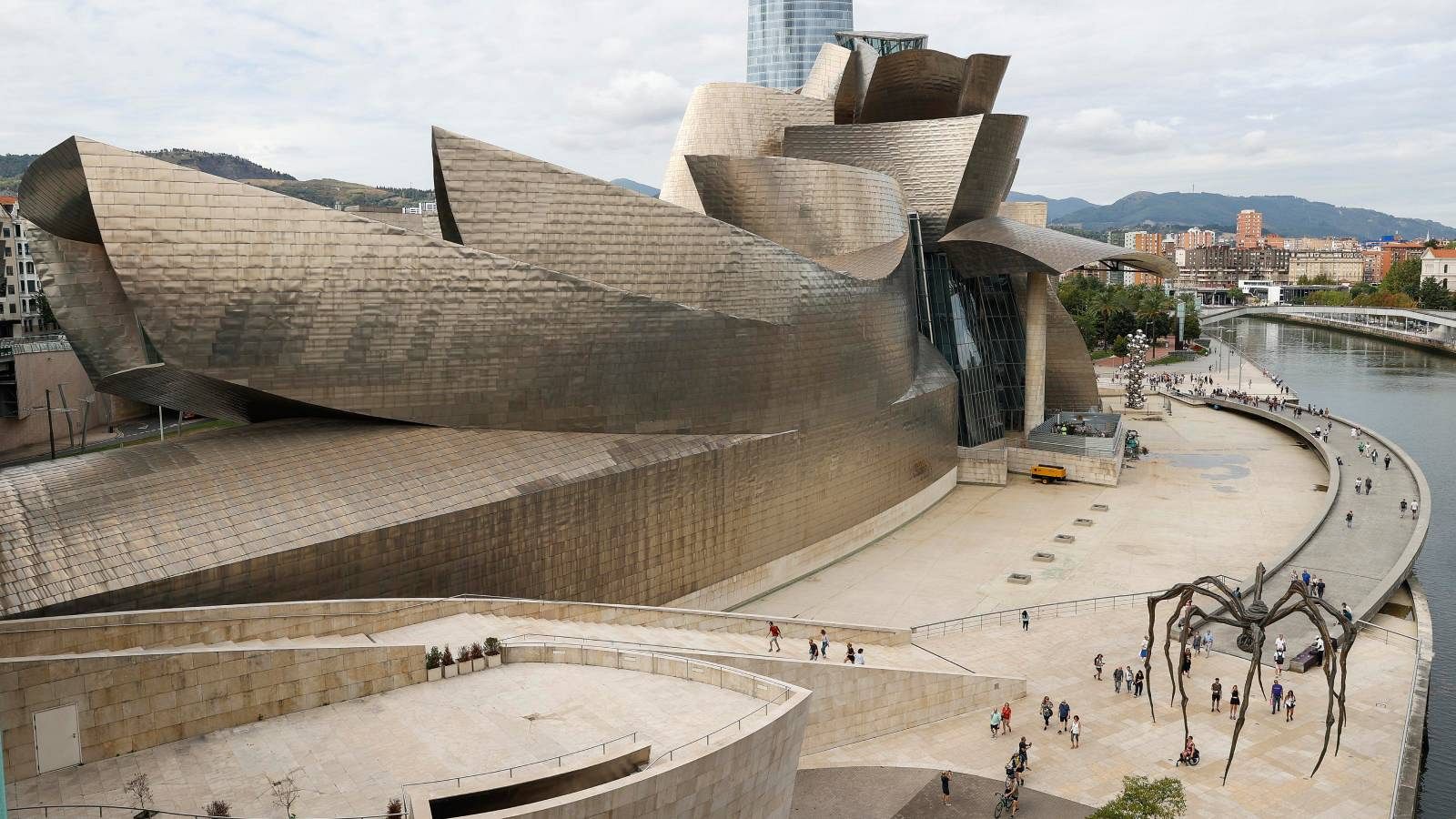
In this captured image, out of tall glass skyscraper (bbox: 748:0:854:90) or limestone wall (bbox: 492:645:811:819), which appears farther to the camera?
tall glass skyscraper (bbox: 748:0:854:90)

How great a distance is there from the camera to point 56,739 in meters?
13.6

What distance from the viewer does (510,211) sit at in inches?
892

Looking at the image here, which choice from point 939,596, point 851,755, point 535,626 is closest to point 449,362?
point 535,626

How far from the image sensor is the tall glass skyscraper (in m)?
146

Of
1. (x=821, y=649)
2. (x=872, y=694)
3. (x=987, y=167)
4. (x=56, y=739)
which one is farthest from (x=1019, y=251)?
(x=56, y=739)

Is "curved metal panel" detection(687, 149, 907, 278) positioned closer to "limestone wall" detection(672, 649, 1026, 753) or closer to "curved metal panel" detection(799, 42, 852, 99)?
"curved metal panel" detection(799, 42, 852, 99)

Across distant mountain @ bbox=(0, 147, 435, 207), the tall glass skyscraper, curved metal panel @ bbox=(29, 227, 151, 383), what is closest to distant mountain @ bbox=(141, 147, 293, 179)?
distant mountain @ bbox=(0, 147, 435, 207)

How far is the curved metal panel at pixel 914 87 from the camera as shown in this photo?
42.9 meters

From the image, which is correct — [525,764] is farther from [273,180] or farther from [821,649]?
[273,180]

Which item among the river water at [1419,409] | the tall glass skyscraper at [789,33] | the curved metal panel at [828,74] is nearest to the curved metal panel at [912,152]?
the curved metal panel at [828,74]

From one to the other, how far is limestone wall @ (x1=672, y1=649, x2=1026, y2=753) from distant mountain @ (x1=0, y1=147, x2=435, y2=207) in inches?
5239

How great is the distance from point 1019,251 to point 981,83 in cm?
857

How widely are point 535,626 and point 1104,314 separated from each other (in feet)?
307

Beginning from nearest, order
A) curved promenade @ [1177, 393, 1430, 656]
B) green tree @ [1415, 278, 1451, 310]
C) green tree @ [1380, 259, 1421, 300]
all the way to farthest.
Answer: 1. curved promenade @ [1177, 393, 1430, 656]
2. green tree @ [1415, 278, 1451, 310]
3. green tree @ [1380, 259, 1421, 300]
